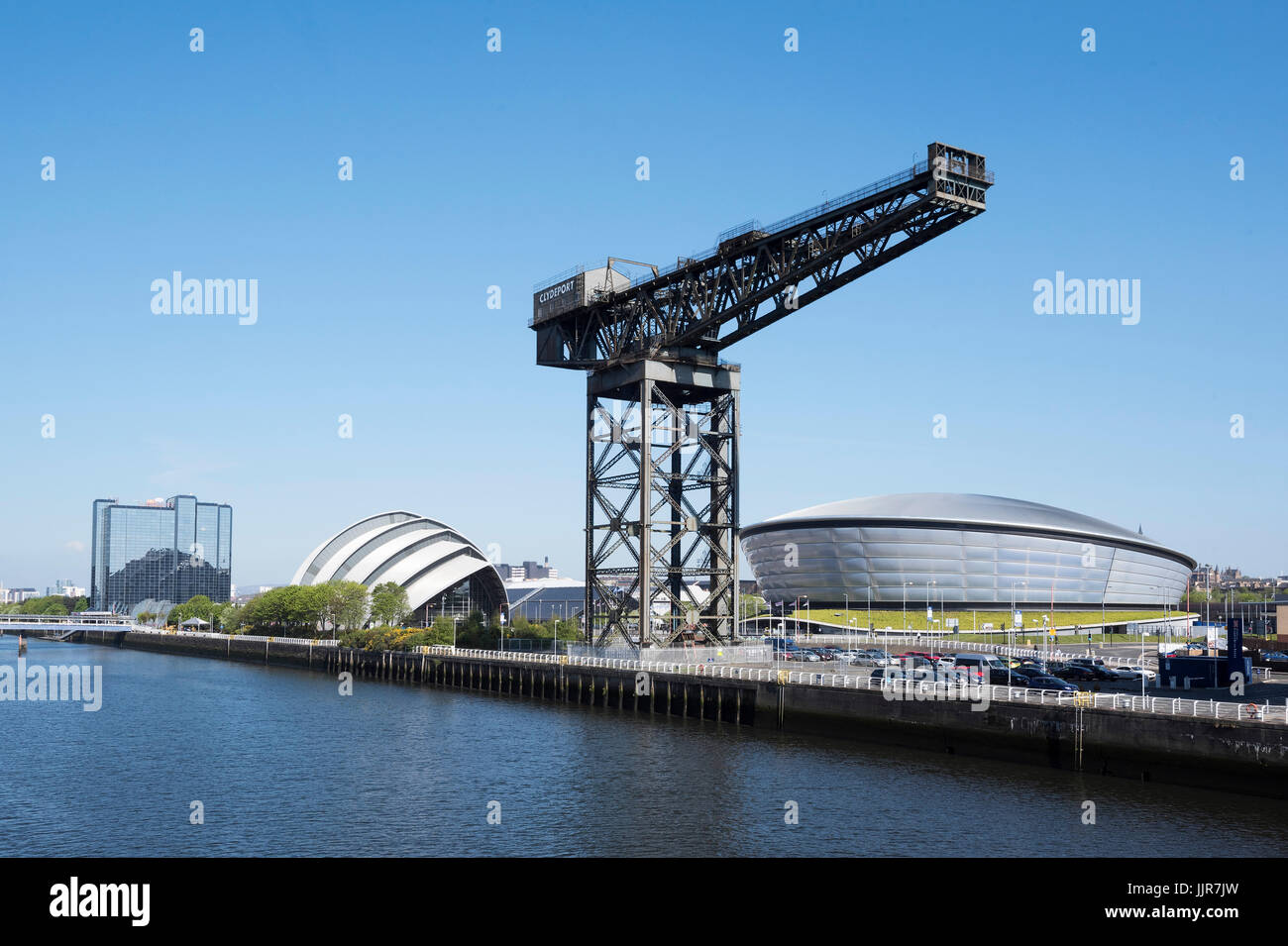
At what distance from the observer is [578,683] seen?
74625mm

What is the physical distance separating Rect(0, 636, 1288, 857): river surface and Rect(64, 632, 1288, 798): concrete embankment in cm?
93

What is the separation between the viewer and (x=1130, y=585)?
556 ft

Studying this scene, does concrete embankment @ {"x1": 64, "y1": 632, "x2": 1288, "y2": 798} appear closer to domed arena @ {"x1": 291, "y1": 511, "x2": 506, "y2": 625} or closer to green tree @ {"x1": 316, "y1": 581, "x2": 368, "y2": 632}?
green tree @ {"x1": 316, "y1": 581, "x2": 368, "y2": 632}

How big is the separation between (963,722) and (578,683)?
108 feet

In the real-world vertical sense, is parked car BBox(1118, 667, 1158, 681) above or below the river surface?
above

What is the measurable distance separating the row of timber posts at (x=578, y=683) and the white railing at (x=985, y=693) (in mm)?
790

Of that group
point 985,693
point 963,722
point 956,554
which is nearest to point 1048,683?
point 985,693

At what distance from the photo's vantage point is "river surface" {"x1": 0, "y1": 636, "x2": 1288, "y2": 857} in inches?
1284

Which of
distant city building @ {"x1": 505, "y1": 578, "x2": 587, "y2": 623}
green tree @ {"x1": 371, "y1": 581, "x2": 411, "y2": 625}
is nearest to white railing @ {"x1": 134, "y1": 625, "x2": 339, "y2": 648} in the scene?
green tree @ {"x1": 371, "y1": 581, "x2": 411, "y2": 625}

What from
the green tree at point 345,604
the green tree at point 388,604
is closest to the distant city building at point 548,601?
the green tree at point 388,604

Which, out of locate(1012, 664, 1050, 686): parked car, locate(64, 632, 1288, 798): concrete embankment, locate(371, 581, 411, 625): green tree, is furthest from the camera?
locate(371, 581, 411, 625): green tree

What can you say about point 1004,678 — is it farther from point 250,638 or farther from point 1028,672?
point 250,638
